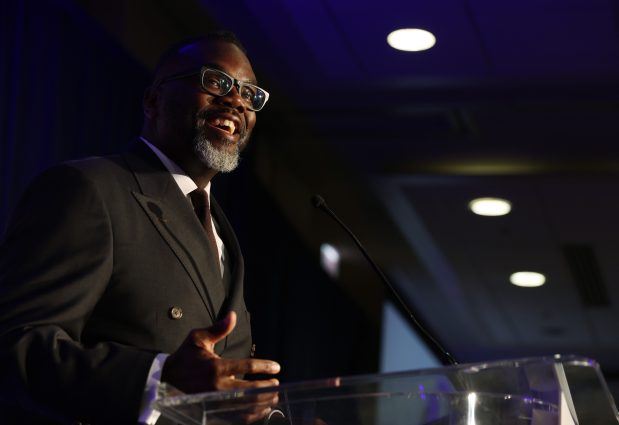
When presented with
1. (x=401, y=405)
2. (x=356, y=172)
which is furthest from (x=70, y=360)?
(x=356, y=172)

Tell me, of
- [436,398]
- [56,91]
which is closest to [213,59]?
[436,398]

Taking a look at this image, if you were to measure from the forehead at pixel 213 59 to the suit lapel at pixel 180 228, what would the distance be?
330 mm

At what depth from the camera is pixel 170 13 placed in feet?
20.1

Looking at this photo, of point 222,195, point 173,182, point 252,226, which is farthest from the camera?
point 252,226

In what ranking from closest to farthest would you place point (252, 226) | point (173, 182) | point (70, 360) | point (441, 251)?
point (70, 360) < point (173, 182) < point (252, 226) < point (441, 251)

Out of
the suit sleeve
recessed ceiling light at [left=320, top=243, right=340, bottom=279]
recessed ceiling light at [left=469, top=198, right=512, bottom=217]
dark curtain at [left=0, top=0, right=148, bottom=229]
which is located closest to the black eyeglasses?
the suit sleeve

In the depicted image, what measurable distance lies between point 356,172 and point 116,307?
19.6 ft

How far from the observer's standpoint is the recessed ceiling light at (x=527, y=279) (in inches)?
378

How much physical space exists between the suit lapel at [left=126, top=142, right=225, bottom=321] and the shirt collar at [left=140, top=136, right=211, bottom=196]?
0.08 metres

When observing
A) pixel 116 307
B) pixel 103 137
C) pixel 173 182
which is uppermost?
pixel 103 137

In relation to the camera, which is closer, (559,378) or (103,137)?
(559,378)

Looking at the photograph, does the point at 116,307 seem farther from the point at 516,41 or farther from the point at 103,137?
the point at 516,41

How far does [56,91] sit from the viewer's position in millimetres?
4715

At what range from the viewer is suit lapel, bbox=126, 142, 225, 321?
6.82ft
